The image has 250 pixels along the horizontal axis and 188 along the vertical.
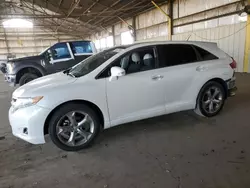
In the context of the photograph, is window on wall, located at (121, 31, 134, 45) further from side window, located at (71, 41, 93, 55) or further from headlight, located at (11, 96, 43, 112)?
headlight, located at (11, 96, 43, 112)

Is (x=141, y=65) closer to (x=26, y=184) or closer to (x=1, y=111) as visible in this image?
(x=26, y=184)

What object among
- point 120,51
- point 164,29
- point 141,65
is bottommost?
point 141,65

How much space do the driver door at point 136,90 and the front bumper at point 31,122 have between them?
3.21 ft

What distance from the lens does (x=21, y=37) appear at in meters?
32.2

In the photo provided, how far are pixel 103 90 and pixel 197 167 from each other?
164 cm

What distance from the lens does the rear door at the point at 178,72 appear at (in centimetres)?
361

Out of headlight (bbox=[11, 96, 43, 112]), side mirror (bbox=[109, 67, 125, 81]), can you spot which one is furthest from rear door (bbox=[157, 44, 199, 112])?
headlight (bbox=[11, 96, 43, 112])

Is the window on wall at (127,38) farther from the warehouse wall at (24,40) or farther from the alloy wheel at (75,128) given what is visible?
the alloy wheel at (75,128)

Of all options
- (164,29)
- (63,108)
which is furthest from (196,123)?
(164,29)

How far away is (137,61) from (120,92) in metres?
0.64

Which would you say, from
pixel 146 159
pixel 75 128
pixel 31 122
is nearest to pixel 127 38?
pixel 75 128

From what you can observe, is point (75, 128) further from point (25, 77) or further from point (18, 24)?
point (18, 24)

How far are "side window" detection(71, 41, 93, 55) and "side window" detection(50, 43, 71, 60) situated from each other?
0.29m

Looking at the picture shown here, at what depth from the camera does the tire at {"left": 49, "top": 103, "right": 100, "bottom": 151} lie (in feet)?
9.78
